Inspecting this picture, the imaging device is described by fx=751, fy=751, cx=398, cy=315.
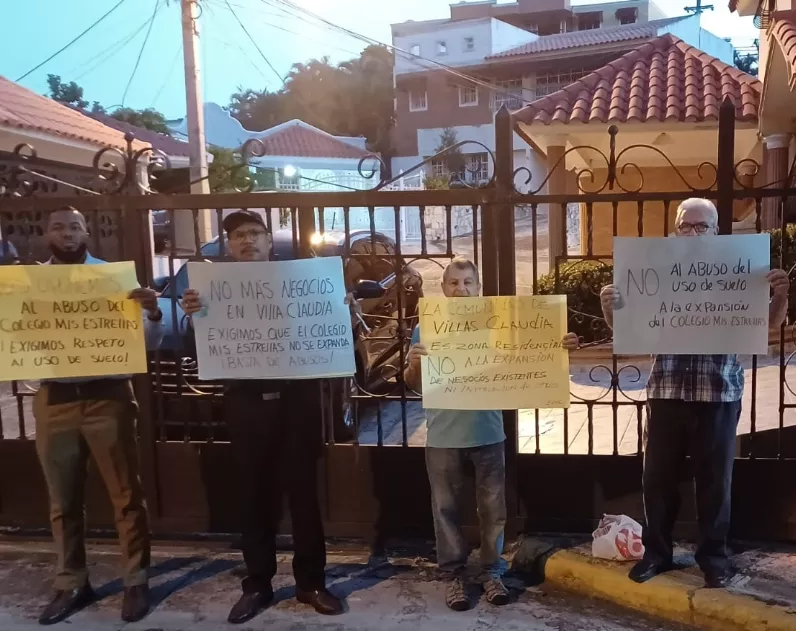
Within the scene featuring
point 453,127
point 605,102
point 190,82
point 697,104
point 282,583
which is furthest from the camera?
point 453,127

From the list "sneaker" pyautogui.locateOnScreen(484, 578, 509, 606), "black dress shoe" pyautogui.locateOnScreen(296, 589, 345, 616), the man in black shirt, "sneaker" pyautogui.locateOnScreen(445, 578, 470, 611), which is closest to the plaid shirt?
"sneaker" pyautogui.locateOnScreen(484, 578, 509, 606)

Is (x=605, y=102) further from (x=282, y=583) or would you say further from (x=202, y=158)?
(x=282, y=583)

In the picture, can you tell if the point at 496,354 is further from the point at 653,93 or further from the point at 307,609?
the point at 653,93

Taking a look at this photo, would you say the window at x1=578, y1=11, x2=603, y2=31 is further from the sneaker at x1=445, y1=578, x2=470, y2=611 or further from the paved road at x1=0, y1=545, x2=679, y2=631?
the sneaker at x1=445, y1=578, x2=470, y2=611

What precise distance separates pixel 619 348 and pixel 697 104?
7.42m

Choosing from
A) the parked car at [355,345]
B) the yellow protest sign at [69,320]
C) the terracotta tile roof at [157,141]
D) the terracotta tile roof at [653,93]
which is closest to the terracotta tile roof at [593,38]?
the terracotta tile roof at [157,141]

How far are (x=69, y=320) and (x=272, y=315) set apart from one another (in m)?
0.95

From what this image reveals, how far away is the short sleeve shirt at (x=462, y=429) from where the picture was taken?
3406 mm

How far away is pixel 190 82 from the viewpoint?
43.7 ft

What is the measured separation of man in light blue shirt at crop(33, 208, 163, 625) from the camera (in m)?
3.36

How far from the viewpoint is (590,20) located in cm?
4091

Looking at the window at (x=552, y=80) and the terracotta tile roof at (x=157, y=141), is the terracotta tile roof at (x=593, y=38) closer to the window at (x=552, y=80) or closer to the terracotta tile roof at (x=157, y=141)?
the window at (x=552, y=80)

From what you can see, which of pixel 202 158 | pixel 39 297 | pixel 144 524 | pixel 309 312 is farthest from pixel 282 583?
pixel 202 158

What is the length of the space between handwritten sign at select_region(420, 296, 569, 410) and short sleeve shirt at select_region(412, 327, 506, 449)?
52mm
